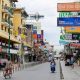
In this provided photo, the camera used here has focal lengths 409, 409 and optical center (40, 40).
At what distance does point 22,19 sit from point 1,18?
3672 centimetres

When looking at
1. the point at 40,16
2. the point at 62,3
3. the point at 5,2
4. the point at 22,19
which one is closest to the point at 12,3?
the point at 5,2

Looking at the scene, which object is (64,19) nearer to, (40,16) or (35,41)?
(40,16)

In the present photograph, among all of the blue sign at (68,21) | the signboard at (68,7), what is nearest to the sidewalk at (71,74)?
the blue sign at (68,21)

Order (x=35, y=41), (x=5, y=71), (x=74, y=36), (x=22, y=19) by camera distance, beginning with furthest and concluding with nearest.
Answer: (x=35, y=41) → (x=22, y=19) → (x=74, y=36) → (x=5, y=71)

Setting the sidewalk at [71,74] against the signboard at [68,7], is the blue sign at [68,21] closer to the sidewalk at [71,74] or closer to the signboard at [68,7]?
the signboard at [68,7]

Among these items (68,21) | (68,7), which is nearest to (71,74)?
(68,21)

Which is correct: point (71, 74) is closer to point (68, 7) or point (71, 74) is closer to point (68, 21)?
point (68, 21)

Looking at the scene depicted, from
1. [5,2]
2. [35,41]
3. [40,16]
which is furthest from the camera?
[35,41]

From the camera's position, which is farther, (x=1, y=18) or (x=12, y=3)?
(x=12, y=3)

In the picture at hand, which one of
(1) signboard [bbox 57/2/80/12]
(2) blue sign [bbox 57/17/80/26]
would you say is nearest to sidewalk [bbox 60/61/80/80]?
(2) blue sign [bbox 57/17/80/26]

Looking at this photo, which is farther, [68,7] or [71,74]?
[71,74]

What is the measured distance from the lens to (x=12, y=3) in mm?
102938

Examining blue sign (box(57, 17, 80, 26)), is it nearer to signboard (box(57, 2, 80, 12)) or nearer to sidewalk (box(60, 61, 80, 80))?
signboard (box(57, 2, 80, 12))

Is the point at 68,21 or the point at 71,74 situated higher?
the point at 68,21
